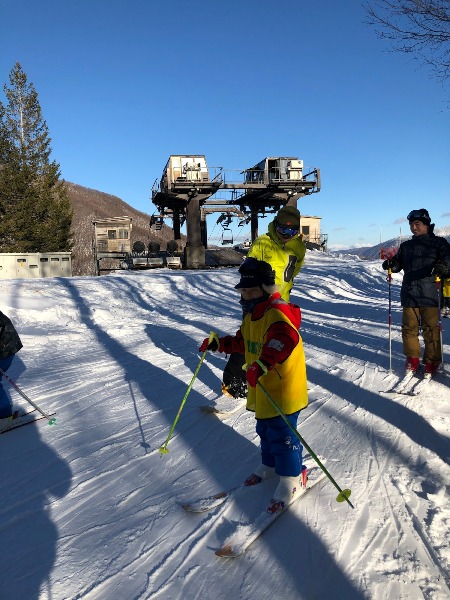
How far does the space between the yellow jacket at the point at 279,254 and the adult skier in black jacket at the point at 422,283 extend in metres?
1.81

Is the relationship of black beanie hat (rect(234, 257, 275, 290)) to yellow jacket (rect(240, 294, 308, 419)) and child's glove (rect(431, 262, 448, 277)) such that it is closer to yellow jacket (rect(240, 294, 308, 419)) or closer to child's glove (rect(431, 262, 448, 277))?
yellow jacket (rect(240, 294, 308, 419))

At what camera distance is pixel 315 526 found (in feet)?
7.84

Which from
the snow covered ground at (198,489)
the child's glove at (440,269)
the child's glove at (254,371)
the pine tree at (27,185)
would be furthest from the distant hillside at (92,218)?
the child's glove at (254,371)

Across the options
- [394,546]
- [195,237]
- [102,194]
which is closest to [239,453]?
[394,546]

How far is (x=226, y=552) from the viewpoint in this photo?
219 centimetres

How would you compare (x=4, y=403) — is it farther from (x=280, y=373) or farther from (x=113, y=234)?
(x=113, y=234)

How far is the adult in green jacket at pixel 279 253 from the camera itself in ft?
12.5

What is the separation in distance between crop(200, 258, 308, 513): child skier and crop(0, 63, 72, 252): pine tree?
32.9 m

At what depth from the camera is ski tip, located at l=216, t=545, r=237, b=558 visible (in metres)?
2.17

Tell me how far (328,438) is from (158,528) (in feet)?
5.64

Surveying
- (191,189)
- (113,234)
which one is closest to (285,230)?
(191,189)

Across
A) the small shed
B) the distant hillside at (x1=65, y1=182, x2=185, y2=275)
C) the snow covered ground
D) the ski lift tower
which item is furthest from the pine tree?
the snow covered ground

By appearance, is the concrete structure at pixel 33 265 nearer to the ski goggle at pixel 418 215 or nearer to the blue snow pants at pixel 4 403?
the blue snow pants at pixel 4 403

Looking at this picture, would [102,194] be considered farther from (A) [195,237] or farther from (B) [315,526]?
(B) [315,526]
